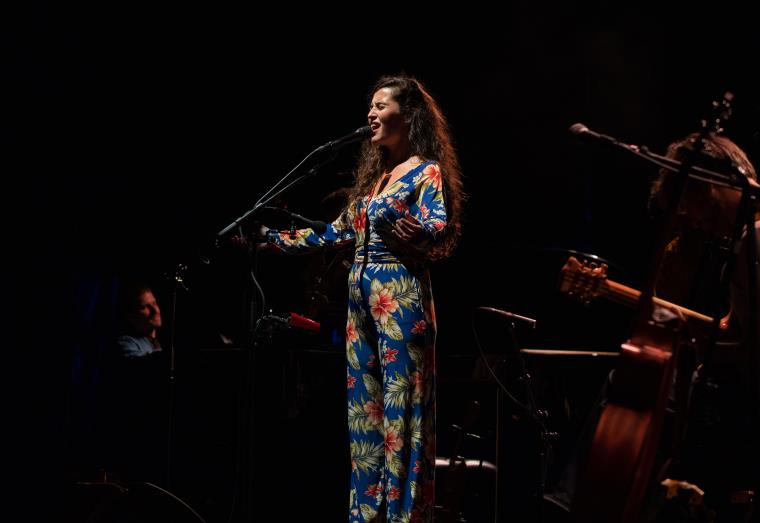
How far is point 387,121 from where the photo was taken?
3195 mm

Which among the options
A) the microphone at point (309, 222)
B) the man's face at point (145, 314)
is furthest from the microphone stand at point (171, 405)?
the man's face at point (145, 314)

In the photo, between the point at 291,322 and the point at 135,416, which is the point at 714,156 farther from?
the point at 135,416

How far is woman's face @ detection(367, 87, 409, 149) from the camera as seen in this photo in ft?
10.5

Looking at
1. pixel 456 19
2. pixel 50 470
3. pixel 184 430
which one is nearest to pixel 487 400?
pixel 184 430

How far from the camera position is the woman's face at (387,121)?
319 centimetres

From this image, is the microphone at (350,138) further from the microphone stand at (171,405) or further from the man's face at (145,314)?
the man's face at (145,314)

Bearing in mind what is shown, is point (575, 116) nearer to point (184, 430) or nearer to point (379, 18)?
point (379, 18)

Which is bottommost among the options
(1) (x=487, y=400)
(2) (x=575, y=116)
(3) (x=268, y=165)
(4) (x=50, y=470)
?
(1) (x=487, y=400)

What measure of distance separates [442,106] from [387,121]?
2.61m

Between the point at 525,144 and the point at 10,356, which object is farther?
the point at 525,144

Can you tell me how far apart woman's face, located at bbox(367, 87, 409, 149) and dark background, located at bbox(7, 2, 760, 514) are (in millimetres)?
2103

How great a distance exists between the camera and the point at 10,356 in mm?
2037

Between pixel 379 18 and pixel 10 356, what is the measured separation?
160 inches

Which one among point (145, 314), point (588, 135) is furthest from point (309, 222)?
point (145, 314)
